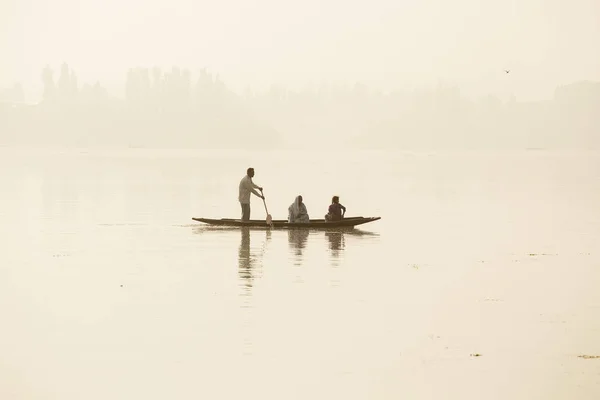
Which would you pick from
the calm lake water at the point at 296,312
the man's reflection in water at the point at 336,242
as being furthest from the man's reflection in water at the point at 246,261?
the man's reflection in water at the point at 336,242

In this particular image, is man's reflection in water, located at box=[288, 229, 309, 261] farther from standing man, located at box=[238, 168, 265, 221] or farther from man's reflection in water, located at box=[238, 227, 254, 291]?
standing man, located at box=[238, 168, 265, 221]

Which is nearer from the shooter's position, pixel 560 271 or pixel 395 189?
pixel 560 271

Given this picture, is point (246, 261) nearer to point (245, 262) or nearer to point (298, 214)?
point (245, 262)

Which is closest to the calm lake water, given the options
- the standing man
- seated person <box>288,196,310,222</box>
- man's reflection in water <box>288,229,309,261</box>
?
man's reflection in water <box>288,229,309,261</box>

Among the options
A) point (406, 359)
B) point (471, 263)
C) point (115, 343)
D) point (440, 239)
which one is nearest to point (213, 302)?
point (115, 343)

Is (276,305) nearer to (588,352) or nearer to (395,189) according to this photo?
(588,352)

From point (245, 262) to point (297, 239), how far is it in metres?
7.17

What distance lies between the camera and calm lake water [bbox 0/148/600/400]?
856 inches

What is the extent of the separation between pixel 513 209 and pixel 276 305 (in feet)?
157

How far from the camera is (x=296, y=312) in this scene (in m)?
28.6

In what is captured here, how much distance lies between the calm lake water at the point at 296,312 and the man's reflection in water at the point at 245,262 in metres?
0.19

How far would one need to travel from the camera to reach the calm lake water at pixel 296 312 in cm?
2173

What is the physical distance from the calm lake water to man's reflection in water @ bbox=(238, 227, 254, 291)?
0.19m

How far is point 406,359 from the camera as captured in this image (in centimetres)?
2345
